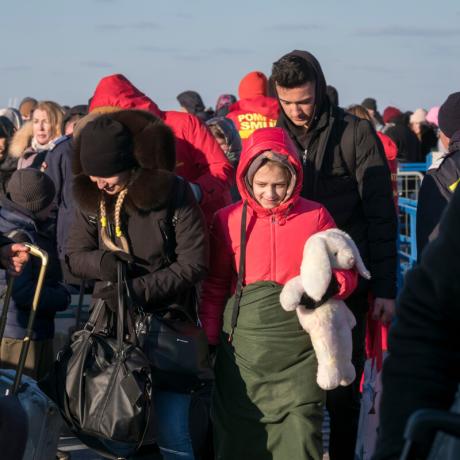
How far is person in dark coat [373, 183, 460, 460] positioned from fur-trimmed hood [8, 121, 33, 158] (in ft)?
22.5

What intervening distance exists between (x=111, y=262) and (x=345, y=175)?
1.21m

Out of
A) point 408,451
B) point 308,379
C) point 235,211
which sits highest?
point 235,211

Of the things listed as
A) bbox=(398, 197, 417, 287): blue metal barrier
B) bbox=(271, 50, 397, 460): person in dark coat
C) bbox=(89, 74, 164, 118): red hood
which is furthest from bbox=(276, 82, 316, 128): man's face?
bbox=(398, 197, 417, 287): blue metal barrier

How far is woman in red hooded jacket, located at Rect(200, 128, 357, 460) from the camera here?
4832 mm

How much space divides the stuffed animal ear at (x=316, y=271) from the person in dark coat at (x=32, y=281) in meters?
2.03

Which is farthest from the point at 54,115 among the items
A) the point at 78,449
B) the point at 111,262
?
the point at 111,262

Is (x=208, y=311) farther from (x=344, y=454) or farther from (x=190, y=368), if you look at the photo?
(x=344, y=454)

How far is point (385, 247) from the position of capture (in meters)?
5.42

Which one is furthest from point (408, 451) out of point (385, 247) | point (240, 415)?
point (385, 247)

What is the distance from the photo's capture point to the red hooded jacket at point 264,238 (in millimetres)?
4883

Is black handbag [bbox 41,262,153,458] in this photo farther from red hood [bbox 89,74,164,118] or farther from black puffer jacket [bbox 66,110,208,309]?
red hood [bbox 89,74,164,118]

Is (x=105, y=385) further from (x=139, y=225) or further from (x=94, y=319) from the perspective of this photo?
(x=139, y=225)

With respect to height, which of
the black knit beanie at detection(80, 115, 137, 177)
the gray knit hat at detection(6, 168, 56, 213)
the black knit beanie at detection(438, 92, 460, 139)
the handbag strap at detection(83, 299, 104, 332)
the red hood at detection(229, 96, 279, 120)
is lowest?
the handbag strap at detection(83, 299, 104, 332)

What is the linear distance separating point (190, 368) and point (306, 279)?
24.0 inches
